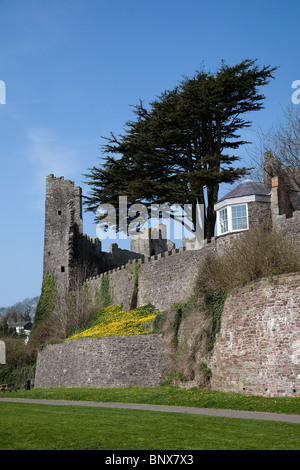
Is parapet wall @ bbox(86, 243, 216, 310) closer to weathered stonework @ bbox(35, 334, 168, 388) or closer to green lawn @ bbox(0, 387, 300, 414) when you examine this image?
weathered stonework @ bbox(35, 334, 168, 388)

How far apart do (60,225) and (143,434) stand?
111 feet

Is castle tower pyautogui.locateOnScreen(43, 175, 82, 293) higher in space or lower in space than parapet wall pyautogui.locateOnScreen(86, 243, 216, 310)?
higher

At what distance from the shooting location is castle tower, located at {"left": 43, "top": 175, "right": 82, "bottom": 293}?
42.0 m

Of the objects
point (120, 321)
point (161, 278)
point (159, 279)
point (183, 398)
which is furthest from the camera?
point (159, 279)

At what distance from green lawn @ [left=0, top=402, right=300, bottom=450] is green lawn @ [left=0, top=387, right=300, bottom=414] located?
3.05 metres

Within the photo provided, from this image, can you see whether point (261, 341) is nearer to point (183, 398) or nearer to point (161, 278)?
point (183, 398)

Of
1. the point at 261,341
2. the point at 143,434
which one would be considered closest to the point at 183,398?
the point at 261,341

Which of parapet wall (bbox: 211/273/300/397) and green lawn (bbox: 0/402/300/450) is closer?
green lawn (bbox: 0/402/300/450)

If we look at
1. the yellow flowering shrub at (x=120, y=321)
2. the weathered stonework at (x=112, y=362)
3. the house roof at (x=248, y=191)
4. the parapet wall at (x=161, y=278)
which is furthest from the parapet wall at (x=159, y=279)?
the weathered stonework at (x=112, y=362)

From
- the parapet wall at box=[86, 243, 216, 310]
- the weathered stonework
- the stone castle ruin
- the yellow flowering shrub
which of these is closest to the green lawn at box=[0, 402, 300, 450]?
the stone castle ruin

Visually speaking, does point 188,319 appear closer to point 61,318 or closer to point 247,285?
point 247,285

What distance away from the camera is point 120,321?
30.3 metres

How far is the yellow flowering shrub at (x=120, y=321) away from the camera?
27016mm

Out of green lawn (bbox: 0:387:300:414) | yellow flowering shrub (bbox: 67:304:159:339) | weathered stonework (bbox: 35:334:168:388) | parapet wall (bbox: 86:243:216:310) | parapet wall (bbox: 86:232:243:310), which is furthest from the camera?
parapet wall (bbox: 86:243:216:310)
